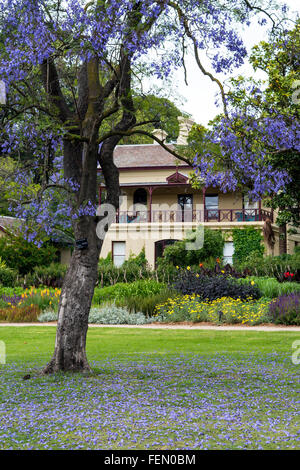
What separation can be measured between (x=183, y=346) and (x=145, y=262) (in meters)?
21.9

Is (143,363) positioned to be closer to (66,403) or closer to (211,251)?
(66,403)

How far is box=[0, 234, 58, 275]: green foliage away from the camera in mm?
29984

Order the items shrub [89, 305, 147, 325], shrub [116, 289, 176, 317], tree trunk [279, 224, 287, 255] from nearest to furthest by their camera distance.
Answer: shrub [89, 305, 147, 325], shrub [116, 289, 176, 317], tree trunk [279, 224, 287, 255]

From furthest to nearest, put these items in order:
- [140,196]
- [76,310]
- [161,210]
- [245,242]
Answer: [140,196], [161,210], [245,242], [76,310]

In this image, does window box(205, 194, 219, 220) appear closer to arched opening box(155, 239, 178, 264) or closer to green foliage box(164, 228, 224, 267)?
arched opening box(155, 239, 178, 264)

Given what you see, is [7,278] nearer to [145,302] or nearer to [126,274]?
[126,274]

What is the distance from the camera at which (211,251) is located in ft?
111

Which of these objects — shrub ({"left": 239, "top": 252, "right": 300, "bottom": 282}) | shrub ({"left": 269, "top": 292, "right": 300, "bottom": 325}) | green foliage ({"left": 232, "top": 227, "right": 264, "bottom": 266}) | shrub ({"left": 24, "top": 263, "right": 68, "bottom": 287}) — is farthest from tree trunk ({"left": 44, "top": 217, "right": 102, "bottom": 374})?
green foliage ({"left": 232, "top": 227, "right": 264, "bottom": 266})

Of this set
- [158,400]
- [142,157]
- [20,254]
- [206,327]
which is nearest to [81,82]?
[158,400]

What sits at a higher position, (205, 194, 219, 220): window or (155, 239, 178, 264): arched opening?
(205, 194, 219, 220): window

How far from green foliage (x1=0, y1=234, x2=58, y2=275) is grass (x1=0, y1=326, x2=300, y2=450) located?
17.8 metres

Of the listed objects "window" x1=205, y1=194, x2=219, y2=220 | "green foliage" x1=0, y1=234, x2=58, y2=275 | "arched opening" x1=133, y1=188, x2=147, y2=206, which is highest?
"arched opening" x1=133, y1=188, x2=147, y2=206

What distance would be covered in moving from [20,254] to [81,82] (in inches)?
859

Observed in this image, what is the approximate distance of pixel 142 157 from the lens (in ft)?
128
